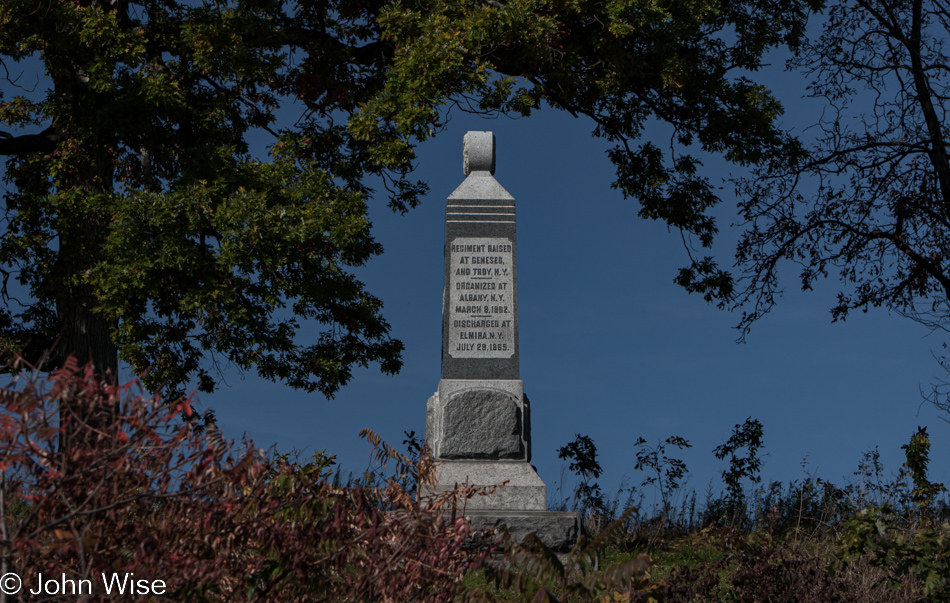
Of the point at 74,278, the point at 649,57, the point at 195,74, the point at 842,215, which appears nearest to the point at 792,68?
the point at 842,215

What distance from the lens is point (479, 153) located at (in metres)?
10.7

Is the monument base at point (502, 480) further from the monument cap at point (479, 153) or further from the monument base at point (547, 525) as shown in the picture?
the monument cap at point (479, 153)

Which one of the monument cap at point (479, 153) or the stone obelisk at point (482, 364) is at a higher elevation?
the monument cap at point (479, 153)

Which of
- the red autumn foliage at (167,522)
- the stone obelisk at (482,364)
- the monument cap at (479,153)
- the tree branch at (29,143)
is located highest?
the tree branch at (29,143)

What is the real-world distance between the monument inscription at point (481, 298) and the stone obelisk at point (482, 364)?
0.04 feet

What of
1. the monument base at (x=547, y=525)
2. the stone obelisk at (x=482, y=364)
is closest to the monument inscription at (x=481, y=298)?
the stone obelisk at (x=482, y=364)

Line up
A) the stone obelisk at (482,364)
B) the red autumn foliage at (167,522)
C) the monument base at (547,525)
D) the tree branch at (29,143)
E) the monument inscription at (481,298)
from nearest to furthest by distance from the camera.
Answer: the red autumn foliage at (167,522)
the monument base at (547,525)
the stone obelisk at (482,364)
the monument inscription at (481,298)
the tree branch at (29,143)

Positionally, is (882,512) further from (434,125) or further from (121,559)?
(434,125)

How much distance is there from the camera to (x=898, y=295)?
16281 mm

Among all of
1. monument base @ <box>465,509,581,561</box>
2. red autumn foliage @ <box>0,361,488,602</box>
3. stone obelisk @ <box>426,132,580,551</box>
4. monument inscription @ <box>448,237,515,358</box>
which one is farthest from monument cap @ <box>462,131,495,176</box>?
red autumn foliage @ <box>0,361,488,602</box>

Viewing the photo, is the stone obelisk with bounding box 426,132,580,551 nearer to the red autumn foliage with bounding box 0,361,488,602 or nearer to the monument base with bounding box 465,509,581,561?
the monument base with bounding box 465,509,581,561

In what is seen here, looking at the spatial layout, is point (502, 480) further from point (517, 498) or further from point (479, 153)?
point (479, 153)

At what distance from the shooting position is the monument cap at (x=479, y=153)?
35.2ft

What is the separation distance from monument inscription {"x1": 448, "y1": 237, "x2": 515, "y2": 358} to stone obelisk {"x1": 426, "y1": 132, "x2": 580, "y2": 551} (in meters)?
0.01
